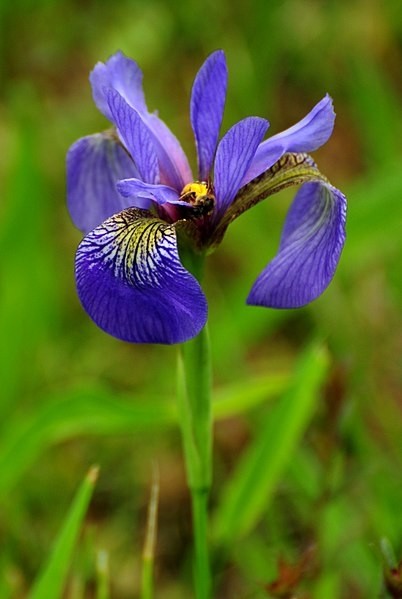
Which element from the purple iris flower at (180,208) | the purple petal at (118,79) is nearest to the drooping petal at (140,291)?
the purple iris flower at (180,208)

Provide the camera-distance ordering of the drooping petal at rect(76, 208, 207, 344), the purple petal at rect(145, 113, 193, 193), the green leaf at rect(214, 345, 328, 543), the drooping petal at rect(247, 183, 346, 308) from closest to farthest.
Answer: the drooping petal at rect(76, 208, 207, 344)
the drooping petal at rect(247, 183, 346, 308)
the purple petal at rect(145, 113, 193, 193)
the green leaf at rect(214, 345, 328, 543)

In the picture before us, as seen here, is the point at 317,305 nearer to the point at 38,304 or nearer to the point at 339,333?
the point at 339,333

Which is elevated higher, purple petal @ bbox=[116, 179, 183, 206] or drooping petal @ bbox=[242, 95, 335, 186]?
purple petal @ bbox=[116, 179, 183, 206]

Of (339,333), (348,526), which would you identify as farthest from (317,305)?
(348,526)

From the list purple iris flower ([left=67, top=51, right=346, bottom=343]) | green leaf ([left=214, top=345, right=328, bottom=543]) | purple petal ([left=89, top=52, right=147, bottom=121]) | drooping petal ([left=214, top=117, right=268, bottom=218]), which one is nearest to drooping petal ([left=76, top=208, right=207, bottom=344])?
purple iris flower ([left=67, top=51, right=346, bottom=343])

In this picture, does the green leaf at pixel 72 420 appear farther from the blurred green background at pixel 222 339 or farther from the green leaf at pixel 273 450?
the green leaf at pixel 273 450

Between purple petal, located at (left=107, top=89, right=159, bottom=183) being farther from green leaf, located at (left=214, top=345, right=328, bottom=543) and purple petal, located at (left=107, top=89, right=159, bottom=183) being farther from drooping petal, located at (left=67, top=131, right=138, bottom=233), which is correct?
green leaf, located at (left=214, top=345, right=328, bottom=543)
